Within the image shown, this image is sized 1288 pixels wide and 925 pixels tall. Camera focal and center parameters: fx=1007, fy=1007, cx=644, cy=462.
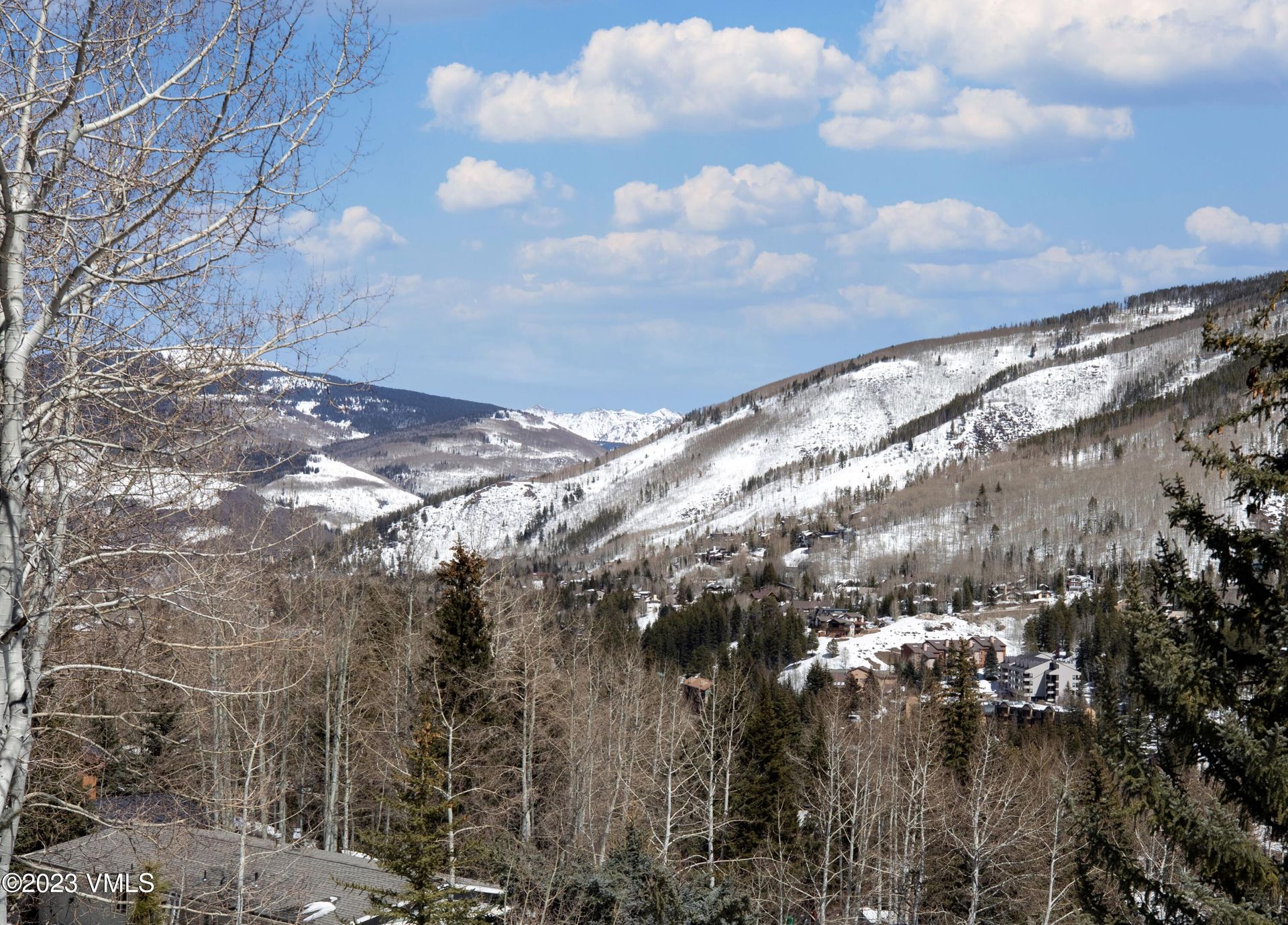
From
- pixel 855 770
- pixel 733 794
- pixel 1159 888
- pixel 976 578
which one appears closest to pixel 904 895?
pixel 855 770

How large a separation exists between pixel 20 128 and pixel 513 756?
31385mm

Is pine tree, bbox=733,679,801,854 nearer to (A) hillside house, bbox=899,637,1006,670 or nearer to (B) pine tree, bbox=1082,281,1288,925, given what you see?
(B) pine tree, bbox=1082,281,1288,925

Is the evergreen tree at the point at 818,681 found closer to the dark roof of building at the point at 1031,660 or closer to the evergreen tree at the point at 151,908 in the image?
the dark roof of building at the point at 1031,660

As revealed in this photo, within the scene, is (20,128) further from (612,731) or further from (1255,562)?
(612,731)

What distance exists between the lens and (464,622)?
105 feet

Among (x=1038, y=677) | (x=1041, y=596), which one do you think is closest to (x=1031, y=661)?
(x=1038, y=677)

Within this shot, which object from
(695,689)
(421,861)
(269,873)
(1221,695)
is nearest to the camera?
(1221,695)

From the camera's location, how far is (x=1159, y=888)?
10.2 m

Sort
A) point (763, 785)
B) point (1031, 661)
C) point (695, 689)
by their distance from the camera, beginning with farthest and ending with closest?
point (1031, 661) < point (695, 689) < point (763, 785)

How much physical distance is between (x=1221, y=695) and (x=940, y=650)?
11279 centimetres

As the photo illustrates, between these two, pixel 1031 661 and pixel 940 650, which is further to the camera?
pixel 1031 661

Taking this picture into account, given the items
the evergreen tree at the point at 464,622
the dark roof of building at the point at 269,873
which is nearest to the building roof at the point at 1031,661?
the evergreen tree at the point at 464,622

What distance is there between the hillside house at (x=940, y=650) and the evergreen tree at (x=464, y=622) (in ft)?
257

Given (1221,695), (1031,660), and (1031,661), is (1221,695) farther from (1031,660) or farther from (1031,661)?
(1031,660)
